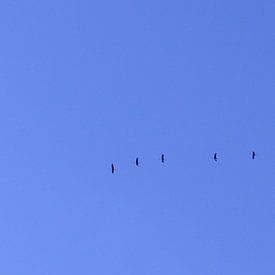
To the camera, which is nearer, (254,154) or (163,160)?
(163,160)

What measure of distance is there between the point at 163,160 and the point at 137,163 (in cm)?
314

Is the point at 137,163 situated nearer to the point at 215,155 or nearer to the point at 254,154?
the point at 215,155

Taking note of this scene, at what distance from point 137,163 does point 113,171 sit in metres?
3.87

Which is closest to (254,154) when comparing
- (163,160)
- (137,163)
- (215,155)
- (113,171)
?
(215,155)

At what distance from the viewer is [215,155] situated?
43.5 meters

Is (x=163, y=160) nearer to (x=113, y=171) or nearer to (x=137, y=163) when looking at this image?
(x=137, y=163)

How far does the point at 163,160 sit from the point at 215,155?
6.69 metres

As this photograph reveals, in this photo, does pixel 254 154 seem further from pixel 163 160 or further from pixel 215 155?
pixel 163 160

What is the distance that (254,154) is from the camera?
44.8 m

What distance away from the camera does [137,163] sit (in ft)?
139

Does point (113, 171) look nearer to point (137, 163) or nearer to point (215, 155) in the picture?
point (137, 163)

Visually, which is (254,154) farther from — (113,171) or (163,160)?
(113,171)

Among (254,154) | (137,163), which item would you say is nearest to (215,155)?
(254,154)

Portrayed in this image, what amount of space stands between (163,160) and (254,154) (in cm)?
1207
